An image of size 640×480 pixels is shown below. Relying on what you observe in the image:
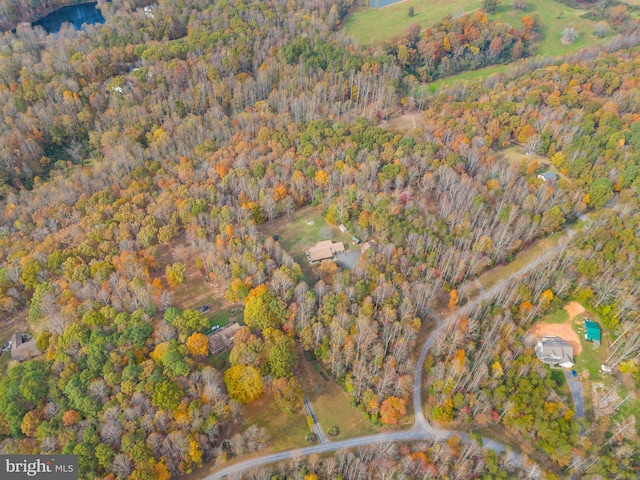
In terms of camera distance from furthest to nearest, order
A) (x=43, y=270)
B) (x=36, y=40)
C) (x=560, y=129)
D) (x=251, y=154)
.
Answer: (x=36, y=40) → (x=560, y=129) → (x=251, y=154) → (x=43, y=270)

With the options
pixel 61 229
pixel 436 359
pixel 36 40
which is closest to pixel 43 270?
pixel 61 229

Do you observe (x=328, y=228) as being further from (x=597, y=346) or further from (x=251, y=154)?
(x=597, y=346)

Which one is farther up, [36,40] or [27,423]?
[36,40]

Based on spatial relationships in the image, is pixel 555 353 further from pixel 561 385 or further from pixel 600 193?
pixel 600 193

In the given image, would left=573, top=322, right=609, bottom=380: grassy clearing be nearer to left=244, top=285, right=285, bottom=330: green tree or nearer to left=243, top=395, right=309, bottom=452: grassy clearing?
left=243, top=395, right=309, bottom=452: grassy clearing

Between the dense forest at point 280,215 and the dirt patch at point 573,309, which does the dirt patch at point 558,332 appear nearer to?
the dense forest at point 280,215

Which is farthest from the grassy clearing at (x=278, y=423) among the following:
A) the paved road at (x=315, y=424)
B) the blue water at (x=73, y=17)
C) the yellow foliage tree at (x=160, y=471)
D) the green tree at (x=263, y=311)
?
the blue water at (x=73, y=17)
